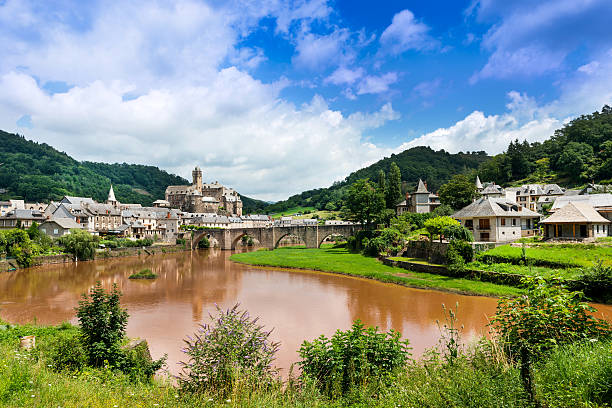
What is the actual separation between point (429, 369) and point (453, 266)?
2213 cm

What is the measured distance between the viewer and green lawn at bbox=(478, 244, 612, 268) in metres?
22.6

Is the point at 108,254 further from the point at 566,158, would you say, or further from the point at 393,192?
the point at 566,158

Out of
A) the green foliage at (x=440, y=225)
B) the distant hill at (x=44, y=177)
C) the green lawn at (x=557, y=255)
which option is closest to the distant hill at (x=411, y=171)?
the distant hill at (x=44, y=177)

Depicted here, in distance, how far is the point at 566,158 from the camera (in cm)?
7644

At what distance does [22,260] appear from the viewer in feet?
134

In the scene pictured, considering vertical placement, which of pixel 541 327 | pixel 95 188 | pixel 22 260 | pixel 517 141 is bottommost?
pixel 22 260

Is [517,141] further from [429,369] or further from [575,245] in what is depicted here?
[429,369]

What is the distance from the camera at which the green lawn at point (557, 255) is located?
22.6m

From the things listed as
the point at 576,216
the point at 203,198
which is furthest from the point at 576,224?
the point at 203,198

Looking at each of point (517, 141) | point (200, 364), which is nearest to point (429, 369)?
point (200, 364)

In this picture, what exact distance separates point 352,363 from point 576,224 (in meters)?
30.2

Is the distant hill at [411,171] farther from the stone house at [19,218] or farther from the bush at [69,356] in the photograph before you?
the bush at [69,356]

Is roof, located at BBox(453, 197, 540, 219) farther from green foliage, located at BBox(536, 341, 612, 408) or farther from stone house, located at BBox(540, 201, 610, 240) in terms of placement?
green foliage, located at BBox(536, 341, 612, 408)

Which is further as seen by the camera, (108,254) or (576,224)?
(108,254)
